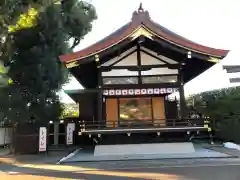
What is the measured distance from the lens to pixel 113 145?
39.1 ft

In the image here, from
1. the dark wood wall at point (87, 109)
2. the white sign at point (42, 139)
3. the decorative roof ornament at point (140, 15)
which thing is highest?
the decorative roof ornament at point (140, 15)

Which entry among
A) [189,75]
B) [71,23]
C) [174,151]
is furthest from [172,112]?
[71,23]

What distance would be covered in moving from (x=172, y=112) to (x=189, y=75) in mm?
2156

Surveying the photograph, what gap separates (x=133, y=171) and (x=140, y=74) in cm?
562

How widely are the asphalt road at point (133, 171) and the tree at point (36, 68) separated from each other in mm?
7349

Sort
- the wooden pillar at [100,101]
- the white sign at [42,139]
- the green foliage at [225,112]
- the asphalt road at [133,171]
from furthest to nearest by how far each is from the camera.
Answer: the green foliage at [225,112] < the white sign at [42,139] < the wooden pillar at [100,101] < the asphalt road at [133,171]

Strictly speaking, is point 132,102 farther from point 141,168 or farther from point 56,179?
point 56,179

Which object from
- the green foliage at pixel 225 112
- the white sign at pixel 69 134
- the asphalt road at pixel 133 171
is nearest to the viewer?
the asphalt road at pixel 133 171

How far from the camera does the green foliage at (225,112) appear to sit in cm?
1600

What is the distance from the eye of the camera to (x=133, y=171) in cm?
804

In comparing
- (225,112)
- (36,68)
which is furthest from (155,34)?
(36,68)

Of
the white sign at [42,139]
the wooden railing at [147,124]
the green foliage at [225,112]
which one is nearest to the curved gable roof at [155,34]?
the wooden railing at [147,124]

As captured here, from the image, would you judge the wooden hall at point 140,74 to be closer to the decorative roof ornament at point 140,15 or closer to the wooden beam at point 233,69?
the decorative roof ornament at point 140,15

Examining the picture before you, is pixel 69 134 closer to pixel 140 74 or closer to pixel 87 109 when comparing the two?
pixel 87 109
